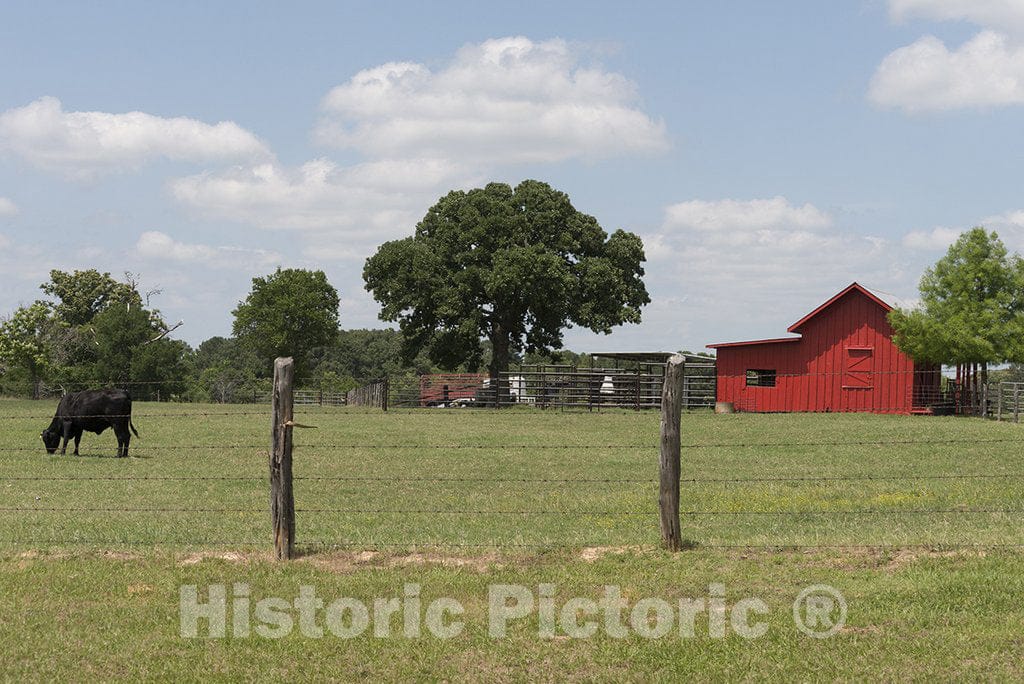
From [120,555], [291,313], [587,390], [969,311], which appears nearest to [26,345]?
[291,313]

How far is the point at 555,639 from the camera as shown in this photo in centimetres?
806

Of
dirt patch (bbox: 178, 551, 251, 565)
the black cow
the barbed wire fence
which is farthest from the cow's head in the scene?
dirt patch (bbox: 178, 551, 251, 565)

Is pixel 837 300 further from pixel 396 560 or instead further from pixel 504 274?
pixel 396 560

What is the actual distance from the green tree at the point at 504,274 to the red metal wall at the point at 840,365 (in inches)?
503

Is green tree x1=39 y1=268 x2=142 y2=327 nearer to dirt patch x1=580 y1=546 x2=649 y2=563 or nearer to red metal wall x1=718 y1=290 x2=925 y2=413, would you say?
red metal wall x1=718 y1=290 x2=925 y2=413

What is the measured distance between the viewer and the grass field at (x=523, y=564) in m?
7.71

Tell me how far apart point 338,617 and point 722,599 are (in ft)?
10.7

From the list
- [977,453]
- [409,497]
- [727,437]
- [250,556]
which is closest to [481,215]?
[727,437]

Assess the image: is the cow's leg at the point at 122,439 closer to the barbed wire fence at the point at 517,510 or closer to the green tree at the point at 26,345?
the barbed wire fence at the point at 517,510

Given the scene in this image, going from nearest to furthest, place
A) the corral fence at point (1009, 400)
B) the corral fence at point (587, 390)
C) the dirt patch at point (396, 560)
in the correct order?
1. the dirt patch at point (396, 560)
2. the corral fence at point (1009, 400)
3. the corral fence at point (587, 390)

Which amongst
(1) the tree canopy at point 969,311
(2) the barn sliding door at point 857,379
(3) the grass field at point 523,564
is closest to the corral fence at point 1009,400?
(1) the tree canopy at point 969,311

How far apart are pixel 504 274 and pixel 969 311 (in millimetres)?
23516

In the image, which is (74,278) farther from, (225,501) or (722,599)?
(722,599)

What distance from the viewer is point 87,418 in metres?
24.9
